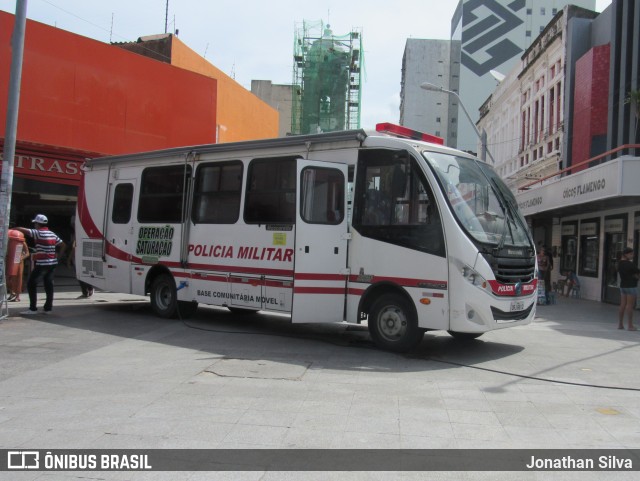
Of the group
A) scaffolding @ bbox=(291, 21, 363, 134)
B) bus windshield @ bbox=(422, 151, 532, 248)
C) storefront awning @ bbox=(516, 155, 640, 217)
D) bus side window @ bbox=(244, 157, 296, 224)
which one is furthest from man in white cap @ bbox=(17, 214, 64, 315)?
scaffolding @ bbox=(291, 21, 363, 134)

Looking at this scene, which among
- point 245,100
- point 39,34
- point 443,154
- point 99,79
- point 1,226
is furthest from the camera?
point 245,100

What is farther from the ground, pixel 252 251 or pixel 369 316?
pixel 252 251

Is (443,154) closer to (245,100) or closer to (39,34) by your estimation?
(39,34)

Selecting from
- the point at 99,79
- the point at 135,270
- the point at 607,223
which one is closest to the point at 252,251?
the point at 135,270

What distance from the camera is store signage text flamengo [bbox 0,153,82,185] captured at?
15453mm

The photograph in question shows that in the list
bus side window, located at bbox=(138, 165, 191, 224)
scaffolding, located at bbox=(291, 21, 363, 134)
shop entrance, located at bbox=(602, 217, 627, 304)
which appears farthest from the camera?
scaffolding, located at bbox=(291, 21, 363, 134)

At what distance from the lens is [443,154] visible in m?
8.30

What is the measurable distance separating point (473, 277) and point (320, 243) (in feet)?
7.31

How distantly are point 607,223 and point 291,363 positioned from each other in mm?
14550

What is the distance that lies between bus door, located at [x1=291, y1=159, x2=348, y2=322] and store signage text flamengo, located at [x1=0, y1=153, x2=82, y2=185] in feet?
34.8

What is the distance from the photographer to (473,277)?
755 centimetres

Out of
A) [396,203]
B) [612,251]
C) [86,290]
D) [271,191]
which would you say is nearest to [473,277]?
Result: [396,203]

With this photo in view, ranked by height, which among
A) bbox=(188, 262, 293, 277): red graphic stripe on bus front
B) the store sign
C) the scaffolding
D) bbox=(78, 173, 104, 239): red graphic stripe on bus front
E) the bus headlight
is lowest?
bbox=(188, 262, 293, 277): red graphic stripe on bus front

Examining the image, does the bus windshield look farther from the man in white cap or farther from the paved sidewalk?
the man in white cap
